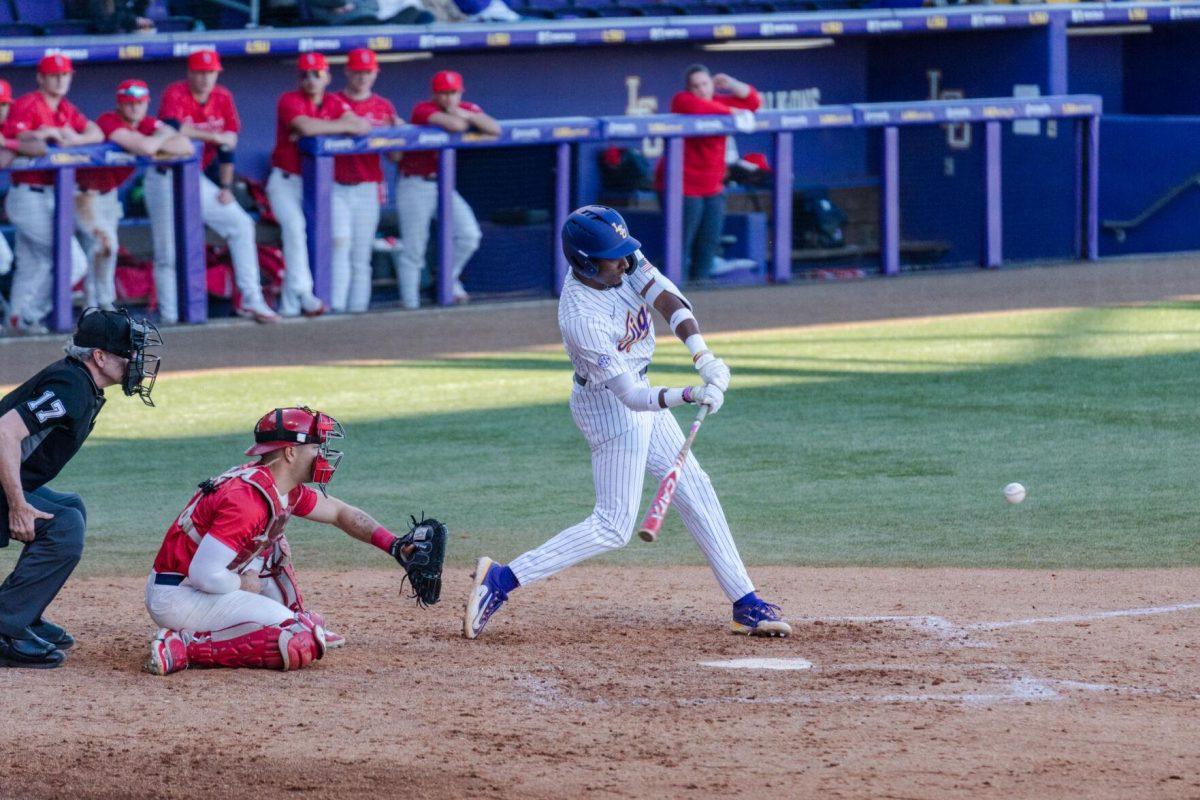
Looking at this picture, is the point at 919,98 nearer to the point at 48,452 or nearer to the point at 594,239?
the point at 594,239

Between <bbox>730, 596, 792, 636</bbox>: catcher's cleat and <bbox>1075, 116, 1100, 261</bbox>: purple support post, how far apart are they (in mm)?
11451

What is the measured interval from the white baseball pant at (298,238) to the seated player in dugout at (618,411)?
798 centimetres

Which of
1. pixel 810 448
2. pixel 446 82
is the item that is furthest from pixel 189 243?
pixel 810 448

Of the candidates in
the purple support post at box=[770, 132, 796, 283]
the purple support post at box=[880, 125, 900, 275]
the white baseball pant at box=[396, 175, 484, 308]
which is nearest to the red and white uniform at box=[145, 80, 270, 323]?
the white baseball pant at box=[396, 175, 484, 308]

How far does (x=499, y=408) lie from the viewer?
10250 millimetres

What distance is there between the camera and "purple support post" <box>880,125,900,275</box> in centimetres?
1533

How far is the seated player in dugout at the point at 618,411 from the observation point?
17.8 feet

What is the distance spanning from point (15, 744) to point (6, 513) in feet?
2.72

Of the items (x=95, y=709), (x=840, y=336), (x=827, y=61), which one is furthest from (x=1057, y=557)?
(x=827, y=61)

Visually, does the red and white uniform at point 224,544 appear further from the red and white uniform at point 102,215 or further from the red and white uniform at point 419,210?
the red and white uniform at point 419,210

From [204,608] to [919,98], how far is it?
1448 centimetres

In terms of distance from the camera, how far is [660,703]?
4980 millimetres

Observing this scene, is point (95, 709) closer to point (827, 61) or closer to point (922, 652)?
point (922, 652)

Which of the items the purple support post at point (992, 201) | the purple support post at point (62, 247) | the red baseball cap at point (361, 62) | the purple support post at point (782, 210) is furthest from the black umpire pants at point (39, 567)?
the purple support post at point (992, 201)
